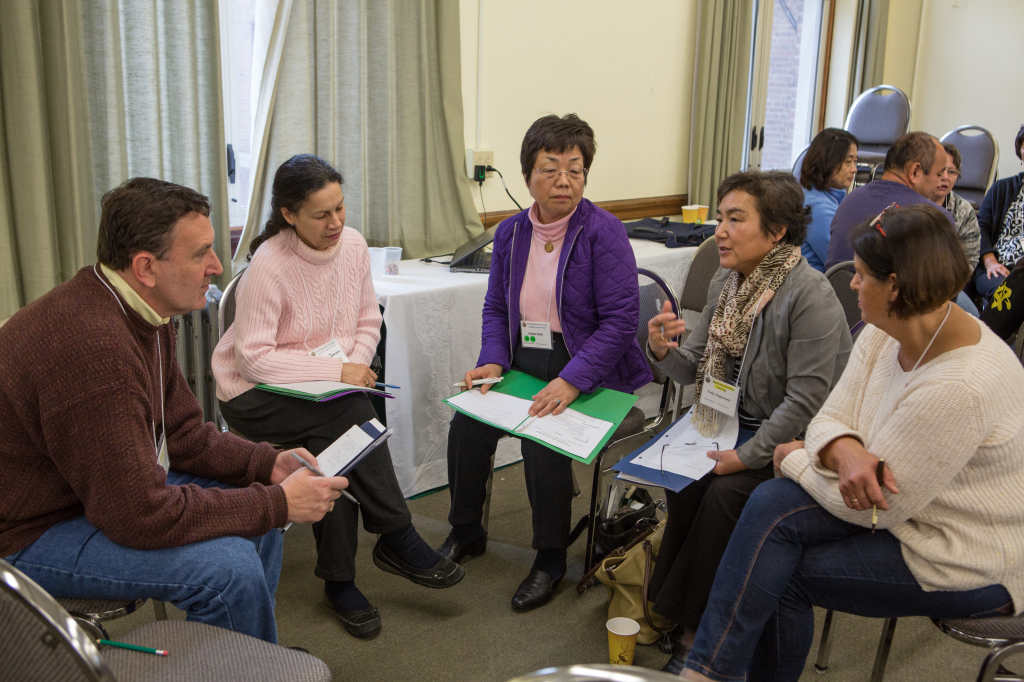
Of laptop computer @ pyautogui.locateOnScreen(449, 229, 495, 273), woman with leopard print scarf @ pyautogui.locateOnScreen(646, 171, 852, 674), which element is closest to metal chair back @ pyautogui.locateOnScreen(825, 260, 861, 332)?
woman with leopard print scarf @ pyautogui.locateOnScreen(646, 171, 852, 674)

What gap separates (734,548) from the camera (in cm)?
154

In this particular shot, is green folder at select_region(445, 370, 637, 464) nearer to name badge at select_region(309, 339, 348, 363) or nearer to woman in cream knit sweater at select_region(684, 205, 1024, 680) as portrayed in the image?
name badge at select_region(309, 339, 348, 363)

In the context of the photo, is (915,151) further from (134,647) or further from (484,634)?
(134,647)

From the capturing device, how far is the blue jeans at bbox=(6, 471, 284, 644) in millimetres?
1265

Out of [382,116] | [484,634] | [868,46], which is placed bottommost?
[484,634]

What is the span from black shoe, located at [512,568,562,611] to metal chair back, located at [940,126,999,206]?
3.94 metres

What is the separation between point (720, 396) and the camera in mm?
1903

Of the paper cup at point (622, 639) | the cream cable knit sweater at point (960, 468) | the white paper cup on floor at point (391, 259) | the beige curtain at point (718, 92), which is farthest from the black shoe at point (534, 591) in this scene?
the beige curtain at point (718, 92)

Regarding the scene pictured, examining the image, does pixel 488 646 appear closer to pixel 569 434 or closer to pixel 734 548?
pixel 569 434

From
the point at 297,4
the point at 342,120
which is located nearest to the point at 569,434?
the point at 342,120

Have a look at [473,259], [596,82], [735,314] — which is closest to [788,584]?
[735,314]

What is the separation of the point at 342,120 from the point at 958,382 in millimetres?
2462

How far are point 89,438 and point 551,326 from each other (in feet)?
4.39

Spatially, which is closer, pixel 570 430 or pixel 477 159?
pixel 570 430
